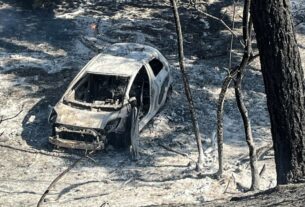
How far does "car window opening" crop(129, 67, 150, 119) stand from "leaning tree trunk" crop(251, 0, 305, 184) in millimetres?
4865

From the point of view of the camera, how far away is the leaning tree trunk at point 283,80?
5609mm

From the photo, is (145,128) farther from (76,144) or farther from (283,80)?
(283,80)

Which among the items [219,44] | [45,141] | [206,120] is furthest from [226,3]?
[45,141]

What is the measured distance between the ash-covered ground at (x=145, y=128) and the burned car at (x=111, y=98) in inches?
13.8

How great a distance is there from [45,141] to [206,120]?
3227mm

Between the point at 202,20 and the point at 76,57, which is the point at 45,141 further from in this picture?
the point at 202,20

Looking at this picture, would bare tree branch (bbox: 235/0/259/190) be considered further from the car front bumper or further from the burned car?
the car front bumper

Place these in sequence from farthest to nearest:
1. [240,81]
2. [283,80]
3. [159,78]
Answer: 1. [159,78]
2. [240,81]
3. [283,80]

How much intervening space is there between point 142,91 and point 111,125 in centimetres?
140

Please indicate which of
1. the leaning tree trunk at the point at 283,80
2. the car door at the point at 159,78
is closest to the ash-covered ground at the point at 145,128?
the car door at the point at 159,78

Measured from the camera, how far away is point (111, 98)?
1068 centimetres

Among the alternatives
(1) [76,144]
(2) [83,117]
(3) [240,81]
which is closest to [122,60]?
(2) [83,117]

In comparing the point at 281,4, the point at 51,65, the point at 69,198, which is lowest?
the point at 69,198

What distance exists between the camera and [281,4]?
5555 mm
